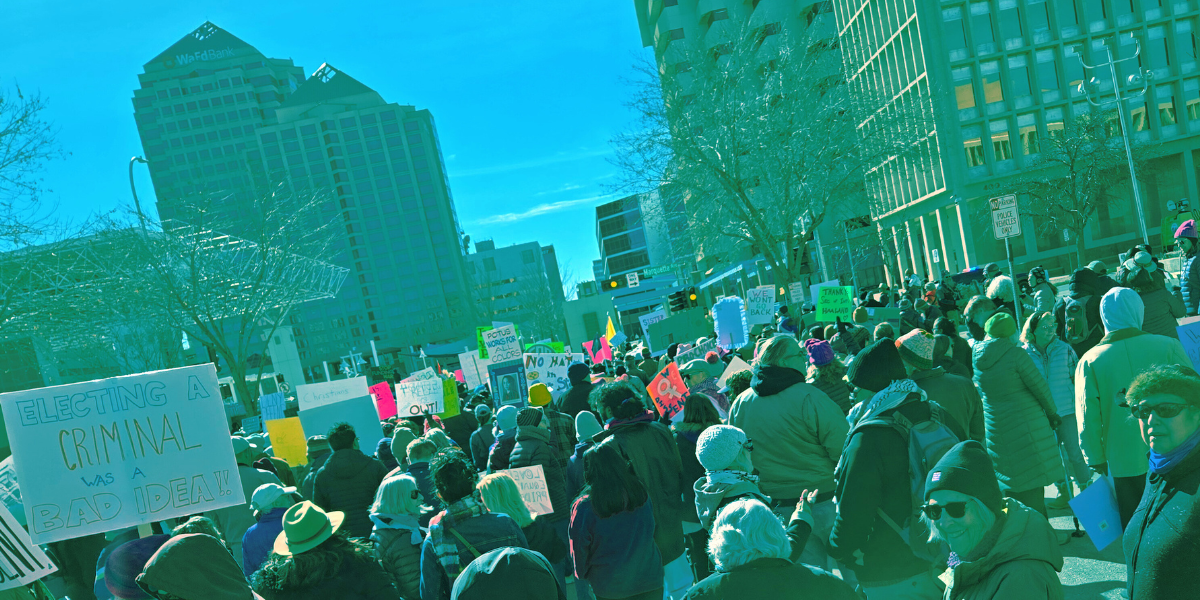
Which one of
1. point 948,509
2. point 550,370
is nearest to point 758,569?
point 948,509

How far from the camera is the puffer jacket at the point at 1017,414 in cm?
527

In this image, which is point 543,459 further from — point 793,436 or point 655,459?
point 793,436

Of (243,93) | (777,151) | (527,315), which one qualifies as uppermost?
(243,93)

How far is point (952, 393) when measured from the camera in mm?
4645

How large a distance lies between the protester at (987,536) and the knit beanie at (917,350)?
2.31m

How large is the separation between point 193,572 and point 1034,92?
53425 mm

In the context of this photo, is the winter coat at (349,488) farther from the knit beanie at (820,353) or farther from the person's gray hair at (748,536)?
the person's gray hair at (748,536)

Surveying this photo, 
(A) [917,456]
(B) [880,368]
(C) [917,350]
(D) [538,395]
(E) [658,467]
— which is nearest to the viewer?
(A) [917,456]

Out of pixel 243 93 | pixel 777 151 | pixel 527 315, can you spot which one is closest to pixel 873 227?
pixel 777 151

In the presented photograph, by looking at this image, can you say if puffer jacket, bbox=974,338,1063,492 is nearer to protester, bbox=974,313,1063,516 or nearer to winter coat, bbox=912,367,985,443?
protester, bbox=974,313,1063,516

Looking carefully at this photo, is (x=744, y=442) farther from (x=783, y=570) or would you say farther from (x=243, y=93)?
(x=243, y=93)

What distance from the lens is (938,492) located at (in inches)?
96.2

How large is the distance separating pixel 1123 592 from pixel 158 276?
90.6 ft

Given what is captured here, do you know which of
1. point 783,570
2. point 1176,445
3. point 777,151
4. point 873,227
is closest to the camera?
point 1176,445
